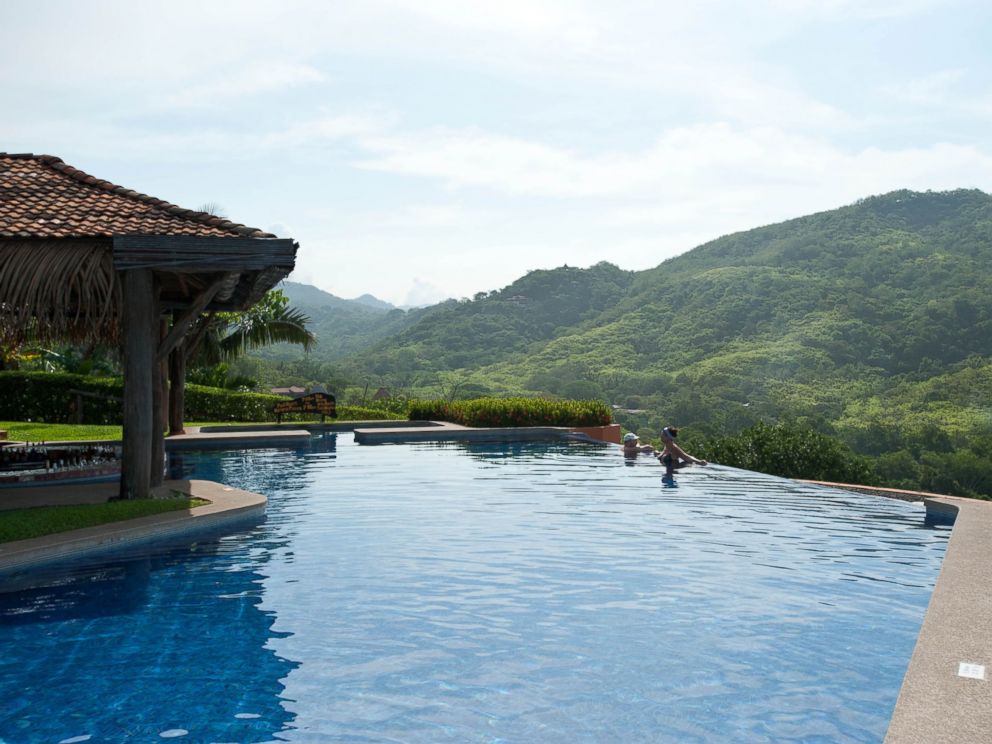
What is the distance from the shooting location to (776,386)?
8212cm

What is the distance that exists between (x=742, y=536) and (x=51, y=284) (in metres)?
9.33

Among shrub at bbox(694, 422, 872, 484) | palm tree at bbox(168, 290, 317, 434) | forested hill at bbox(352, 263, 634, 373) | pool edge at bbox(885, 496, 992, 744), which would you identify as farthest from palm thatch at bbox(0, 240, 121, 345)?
forested hill at bbox(352, 263, 634, 373)

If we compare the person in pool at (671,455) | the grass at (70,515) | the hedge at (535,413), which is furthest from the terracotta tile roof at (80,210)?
the hedge at (535,413)

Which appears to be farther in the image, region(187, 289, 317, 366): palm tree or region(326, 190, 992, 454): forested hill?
region(326, 190, 992, 454): forested hill

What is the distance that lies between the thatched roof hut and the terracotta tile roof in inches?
0.5

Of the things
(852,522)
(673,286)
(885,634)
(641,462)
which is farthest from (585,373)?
(885,634)

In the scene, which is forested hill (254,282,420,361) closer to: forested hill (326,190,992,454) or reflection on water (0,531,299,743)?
forested hill (326,190,992,454)

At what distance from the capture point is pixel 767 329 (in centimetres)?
9931

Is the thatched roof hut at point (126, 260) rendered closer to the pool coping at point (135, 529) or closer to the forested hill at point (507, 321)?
the pool coping at point (135, 529)

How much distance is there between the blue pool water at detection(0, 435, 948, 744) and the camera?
5902mm

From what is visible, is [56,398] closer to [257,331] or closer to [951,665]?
[257,331]

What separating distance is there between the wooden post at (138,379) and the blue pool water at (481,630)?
161cm

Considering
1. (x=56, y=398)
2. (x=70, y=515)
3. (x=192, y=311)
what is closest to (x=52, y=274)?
(x=192, y=311)

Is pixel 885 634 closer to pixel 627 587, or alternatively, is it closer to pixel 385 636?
pixel 627 587
